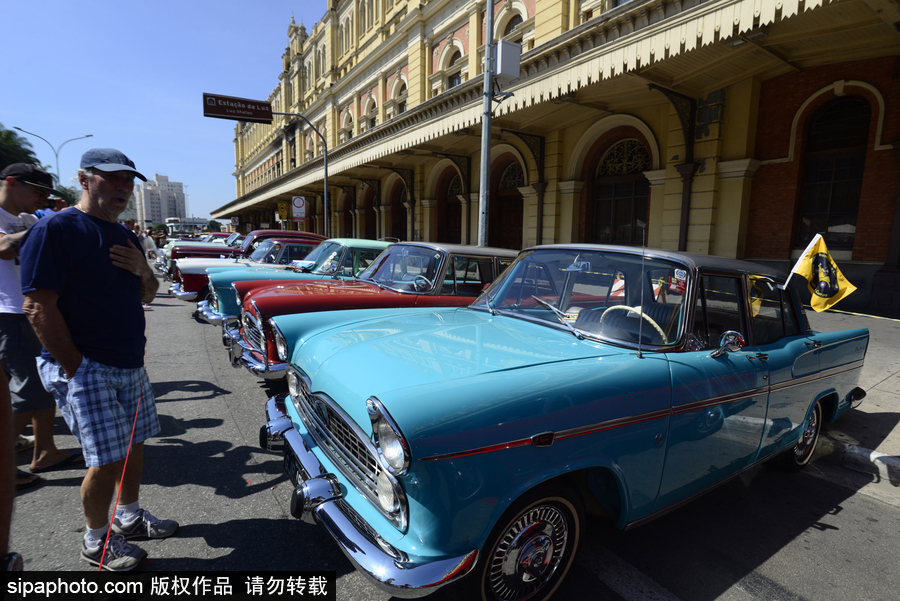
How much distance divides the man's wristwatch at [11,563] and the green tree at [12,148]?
44.3 meters

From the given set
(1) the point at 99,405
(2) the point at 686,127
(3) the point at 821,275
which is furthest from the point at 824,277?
(2) the point at 686,127

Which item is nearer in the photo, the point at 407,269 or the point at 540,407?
the point at 540,407

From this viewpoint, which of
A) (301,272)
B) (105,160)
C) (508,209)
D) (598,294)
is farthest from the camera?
(508,209)

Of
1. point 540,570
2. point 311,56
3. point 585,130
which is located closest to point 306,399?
point 540,570

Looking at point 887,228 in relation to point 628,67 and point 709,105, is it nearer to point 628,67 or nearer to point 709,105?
point 709,105

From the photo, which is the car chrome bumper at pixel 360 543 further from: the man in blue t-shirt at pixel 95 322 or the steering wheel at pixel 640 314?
the steering wheel at pixel 640 314

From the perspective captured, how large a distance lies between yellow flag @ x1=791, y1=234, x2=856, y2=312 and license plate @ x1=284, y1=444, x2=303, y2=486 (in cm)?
375

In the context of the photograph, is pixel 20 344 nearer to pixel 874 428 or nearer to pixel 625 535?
pixel 625 535

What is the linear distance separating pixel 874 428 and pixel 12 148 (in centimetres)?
5042

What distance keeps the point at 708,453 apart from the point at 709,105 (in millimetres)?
10870

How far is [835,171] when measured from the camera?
962cm

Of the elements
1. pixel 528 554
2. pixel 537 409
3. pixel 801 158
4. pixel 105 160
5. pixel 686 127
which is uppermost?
pixel 686 127

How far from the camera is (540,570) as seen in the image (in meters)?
2.03

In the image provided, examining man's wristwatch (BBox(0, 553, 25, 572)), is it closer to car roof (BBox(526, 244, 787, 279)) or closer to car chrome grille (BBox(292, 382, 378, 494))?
car chrome grille (BBox(292, 382, 378, 494))
